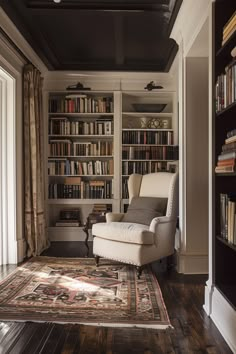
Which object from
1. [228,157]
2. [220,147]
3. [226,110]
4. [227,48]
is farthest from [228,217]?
[227,48]

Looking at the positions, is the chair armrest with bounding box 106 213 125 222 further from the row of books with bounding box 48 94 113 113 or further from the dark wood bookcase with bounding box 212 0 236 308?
the row of books with bounding box 48 94 113 113

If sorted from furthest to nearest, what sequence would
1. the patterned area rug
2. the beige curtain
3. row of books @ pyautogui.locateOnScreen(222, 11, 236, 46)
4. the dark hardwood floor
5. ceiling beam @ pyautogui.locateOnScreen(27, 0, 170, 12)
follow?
the beige curtain, ceiling beam @ pyautogui.locateOnScreen(27, 0, 170, 12), the patterned area rug, row of books @ pyautogui.locateOnScreen(222, 11, 236, 46), the dark hardwood floor

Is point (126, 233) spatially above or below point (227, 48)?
below

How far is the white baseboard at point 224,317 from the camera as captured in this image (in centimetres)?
199

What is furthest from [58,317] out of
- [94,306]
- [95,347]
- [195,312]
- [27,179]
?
[27,179]

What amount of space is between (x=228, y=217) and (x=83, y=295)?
138cm

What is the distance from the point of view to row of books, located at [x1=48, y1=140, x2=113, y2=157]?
532 cm

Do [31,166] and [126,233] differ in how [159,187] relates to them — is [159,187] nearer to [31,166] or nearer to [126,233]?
[126,233]

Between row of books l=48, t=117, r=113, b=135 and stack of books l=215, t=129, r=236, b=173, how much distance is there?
3.19m

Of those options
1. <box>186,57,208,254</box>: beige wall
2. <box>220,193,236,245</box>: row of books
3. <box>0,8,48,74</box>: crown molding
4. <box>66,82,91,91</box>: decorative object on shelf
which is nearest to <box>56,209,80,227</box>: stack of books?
<box>66,82,91,91</box>: decorative object on shelf

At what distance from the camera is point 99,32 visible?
3.90 meters

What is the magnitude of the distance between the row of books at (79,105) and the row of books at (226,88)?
122 inches

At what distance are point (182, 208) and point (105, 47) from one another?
2294 mm

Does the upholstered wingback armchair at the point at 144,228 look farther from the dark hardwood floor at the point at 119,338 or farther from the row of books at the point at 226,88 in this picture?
the row of books at the point at 226,88
